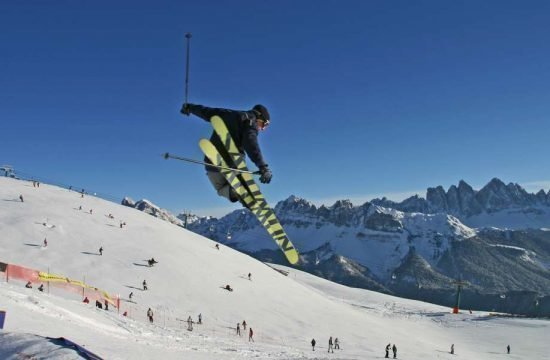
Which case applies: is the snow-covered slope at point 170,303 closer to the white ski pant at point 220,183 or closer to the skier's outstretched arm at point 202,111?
the white ski pant at point 220,183

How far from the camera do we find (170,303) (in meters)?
46.0

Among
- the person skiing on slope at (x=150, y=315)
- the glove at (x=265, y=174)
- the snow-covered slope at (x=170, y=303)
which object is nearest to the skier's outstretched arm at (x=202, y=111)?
the glove at (x=265, y=174)

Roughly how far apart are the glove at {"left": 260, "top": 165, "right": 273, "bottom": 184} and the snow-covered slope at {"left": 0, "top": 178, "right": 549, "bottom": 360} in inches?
637

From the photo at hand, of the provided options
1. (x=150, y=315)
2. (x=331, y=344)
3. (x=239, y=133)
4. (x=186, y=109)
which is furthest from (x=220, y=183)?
(x=331, y=344)

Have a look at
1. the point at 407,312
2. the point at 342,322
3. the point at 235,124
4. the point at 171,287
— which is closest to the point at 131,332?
the point at 171,287

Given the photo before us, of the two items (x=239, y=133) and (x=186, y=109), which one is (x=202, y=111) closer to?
(x=186, y=109)

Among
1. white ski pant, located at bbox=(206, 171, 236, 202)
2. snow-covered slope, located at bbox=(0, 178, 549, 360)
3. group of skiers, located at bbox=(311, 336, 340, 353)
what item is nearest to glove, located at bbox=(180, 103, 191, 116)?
white ski pant, located at bbox=(206, 171, 236, 202)

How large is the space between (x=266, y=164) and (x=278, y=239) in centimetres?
295

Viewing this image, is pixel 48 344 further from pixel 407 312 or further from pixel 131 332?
pixel 407 312

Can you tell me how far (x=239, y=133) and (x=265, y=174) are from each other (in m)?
1.01

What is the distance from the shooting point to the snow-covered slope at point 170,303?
29047 millimetres

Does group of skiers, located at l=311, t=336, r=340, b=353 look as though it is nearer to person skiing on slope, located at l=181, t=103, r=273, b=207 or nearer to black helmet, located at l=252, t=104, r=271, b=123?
person skiing on slope, located at l=181, t=103, r=273, b=207

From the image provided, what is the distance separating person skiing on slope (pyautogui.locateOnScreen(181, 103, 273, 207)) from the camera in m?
8.91

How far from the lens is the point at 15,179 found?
246 feet
